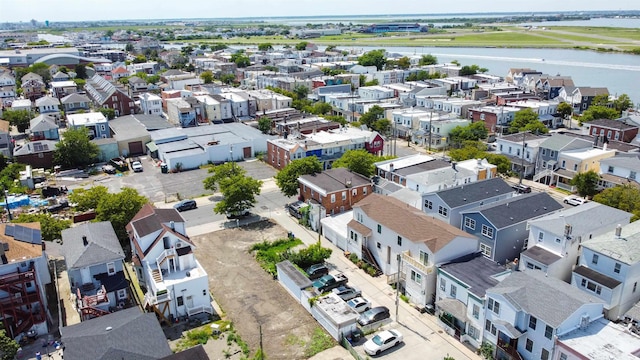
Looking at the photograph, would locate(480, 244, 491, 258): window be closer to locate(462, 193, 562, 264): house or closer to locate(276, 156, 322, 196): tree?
locate(462, 193, 562, 264): house

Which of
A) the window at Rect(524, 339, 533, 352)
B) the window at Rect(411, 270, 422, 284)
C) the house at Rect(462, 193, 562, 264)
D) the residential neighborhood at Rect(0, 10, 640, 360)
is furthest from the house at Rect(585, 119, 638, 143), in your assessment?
the window at Rect(524, 339, 533, 352)

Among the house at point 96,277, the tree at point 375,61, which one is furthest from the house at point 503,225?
the tree at point 375,61

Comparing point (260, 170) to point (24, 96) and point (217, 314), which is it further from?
point (24, 96)

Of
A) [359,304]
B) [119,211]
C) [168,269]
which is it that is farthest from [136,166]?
[359,304]

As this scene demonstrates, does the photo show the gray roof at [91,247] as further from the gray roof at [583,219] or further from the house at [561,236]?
the gray roof at [583,219]

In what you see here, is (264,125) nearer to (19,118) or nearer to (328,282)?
(19,118)
